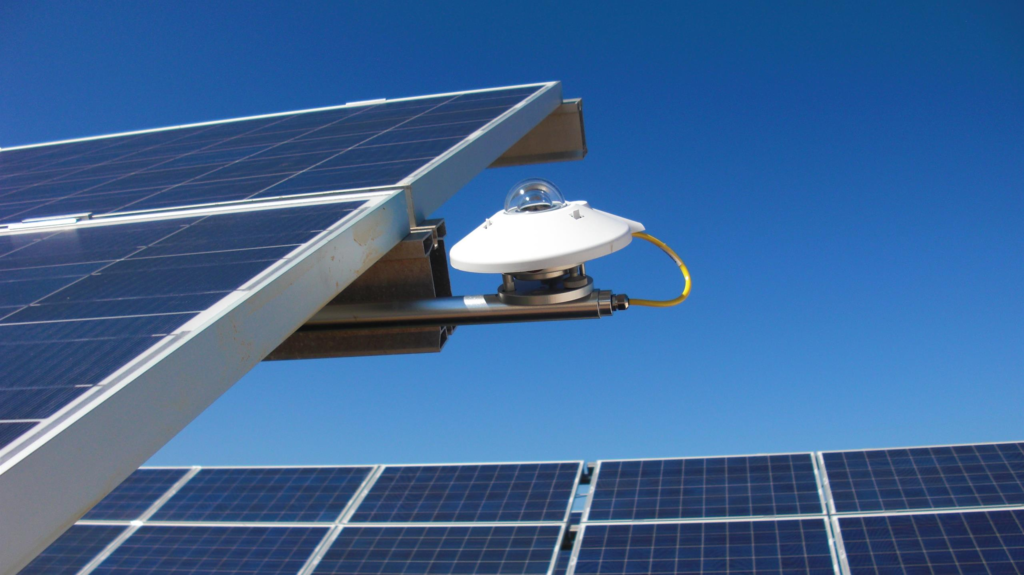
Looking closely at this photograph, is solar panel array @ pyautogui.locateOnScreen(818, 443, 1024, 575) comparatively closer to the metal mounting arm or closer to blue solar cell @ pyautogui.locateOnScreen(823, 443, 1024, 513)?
blue solar cell @ pyautogui.locateOnScreen(823, 443, 1024, 513)

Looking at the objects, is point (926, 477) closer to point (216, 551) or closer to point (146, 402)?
point (216, 551)

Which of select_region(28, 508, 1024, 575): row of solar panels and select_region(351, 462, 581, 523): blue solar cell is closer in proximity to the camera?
select_region(28, 508, 1024, 575): row of solar panels

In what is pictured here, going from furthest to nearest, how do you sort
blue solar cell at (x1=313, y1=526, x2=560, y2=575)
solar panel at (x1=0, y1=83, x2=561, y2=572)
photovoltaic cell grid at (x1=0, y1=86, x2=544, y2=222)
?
blue solar cell at (x1=313, y1=526, x2=560, y2=575) → photovoltaic cell grid at (x1=0, y1=86, x2=544, y2=222) → solar panel at (x1=0, y1=83, x2=561, y2=572)

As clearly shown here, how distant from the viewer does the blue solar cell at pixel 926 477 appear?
30.1 feet

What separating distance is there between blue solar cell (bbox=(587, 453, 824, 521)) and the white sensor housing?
578 cm

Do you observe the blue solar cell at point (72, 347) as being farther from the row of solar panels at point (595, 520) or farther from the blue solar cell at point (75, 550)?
the blue solar cell at point (75, 550)

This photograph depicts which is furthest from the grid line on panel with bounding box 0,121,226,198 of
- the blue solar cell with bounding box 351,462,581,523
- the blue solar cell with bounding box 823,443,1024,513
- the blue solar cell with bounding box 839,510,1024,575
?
the blue solar cell with bounding box 823,443,1024,513

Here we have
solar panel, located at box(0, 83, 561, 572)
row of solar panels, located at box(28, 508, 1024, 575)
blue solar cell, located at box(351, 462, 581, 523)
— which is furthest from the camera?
blue solar cell, located at box(351, 462, 581, 523)

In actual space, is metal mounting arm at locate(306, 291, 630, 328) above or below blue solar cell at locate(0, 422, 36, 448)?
below

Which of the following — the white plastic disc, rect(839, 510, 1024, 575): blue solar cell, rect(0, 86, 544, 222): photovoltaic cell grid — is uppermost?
rect(0, 86, 544, 222): photovoltaic cell grid

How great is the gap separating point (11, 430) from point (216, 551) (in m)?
8.59

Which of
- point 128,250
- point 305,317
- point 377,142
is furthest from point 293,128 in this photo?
point 305,317

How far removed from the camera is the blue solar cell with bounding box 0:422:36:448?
6.78ft

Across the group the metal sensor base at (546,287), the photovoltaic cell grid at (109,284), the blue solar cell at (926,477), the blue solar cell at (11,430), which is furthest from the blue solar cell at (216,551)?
the blue solar cell at (11,430)
